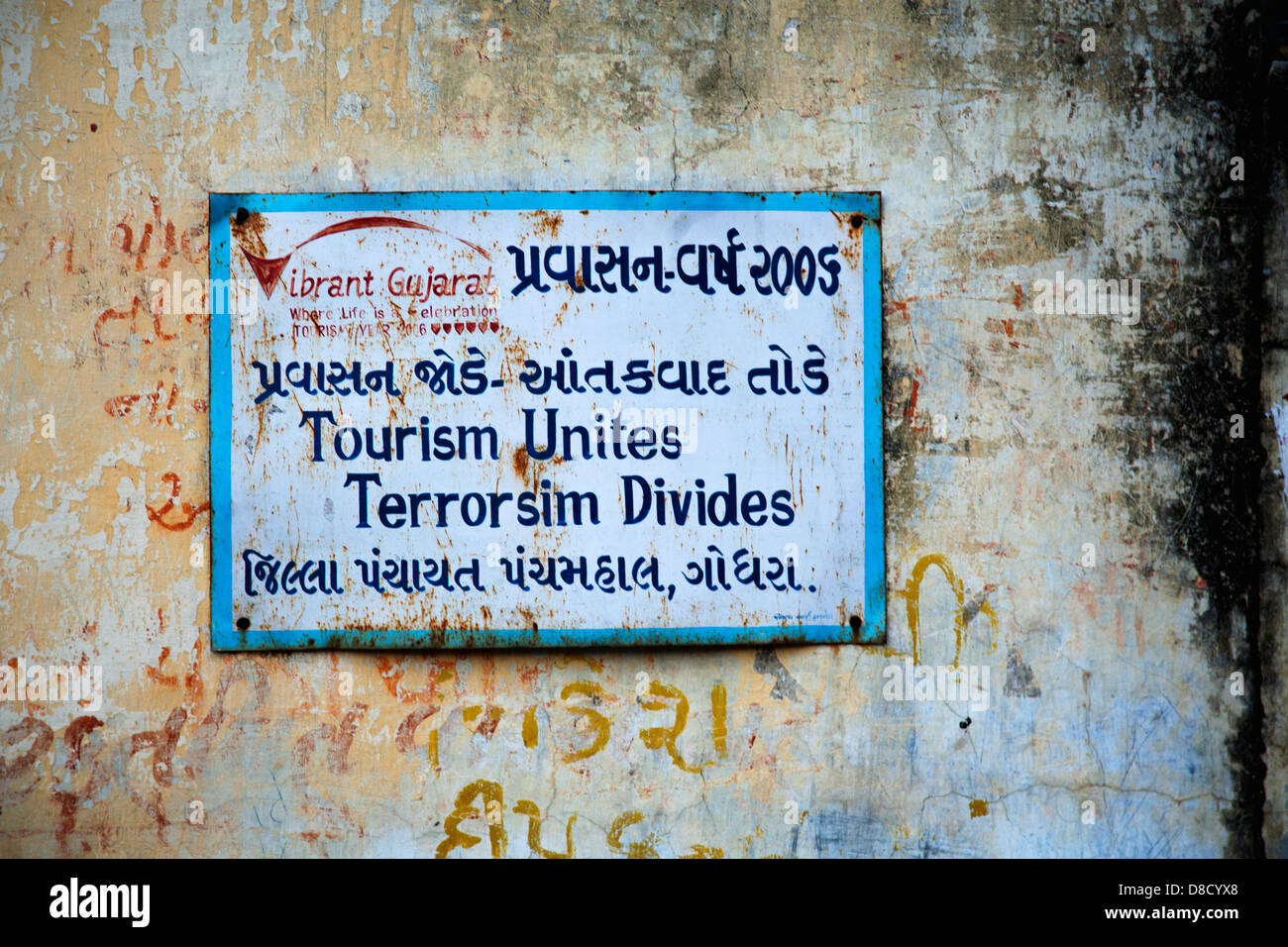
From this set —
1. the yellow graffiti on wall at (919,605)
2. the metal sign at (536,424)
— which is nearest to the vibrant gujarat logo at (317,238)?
the metal sign at (536,424)

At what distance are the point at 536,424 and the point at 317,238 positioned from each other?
724 millimetres

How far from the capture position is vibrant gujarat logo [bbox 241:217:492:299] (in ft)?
8.37

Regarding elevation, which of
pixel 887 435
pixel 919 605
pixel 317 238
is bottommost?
pixel 919 605

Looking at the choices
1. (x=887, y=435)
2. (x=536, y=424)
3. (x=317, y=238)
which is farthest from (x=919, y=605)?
(x=317, y=238)

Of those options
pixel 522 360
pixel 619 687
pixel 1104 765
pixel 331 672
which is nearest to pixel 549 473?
pixel 522 360

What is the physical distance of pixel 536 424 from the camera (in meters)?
2.55

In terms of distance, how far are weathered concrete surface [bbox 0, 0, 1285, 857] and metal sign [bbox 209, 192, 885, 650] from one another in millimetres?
89

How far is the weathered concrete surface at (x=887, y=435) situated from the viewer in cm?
255

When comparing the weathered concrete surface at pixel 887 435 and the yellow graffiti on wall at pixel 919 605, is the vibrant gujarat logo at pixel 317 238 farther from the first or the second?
the yellow graffiti on wall at pixel 919 605

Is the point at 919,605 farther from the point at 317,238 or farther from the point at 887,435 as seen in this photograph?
the point at 317,238

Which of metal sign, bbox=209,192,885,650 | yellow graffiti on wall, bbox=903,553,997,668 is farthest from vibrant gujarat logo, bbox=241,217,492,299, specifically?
yellow graffiti on wall, bbox=903,553,997,668

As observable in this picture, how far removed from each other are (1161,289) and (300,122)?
224cm

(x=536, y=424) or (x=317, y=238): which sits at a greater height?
(x=317, y=238)

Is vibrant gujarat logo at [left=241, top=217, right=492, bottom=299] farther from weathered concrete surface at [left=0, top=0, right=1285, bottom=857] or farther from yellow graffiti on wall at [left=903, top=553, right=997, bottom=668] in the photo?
yellow graffiti on wall at [left=903, top=553, right=997, bottom=668]
